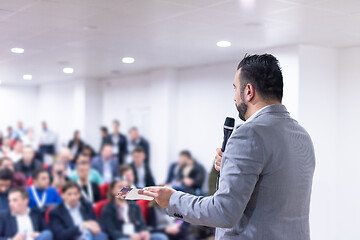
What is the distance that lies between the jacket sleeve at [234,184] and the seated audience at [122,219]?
3656 millimetres

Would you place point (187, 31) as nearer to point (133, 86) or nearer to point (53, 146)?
point (133, 86)

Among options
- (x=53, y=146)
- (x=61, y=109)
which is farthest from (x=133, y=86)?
(x=53, y=146)

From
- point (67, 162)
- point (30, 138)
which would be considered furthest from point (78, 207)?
point (30, 138)

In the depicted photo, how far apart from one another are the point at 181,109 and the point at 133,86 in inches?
69.2

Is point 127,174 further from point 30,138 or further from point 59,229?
point 30,138

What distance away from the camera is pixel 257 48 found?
550 centimetres

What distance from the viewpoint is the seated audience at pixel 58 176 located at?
6.07 m

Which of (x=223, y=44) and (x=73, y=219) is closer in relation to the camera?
(x=73, y=219)

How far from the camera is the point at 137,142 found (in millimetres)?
9133

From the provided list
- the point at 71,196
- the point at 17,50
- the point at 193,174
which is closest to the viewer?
the point at 17,50

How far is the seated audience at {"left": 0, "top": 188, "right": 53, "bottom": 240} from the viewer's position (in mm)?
4617

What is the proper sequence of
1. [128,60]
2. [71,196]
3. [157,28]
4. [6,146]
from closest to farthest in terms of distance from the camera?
[157,28], [71,196], [128,60], [6,146]

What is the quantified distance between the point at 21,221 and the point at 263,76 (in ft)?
12.4

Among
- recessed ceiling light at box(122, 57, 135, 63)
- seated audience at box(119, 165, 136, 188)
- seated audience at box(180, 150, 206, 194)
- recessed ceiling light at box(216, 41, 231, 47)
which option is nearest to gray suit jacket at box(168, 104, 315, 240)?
recessed ceiling light at box(216, 41, 231, 47)
